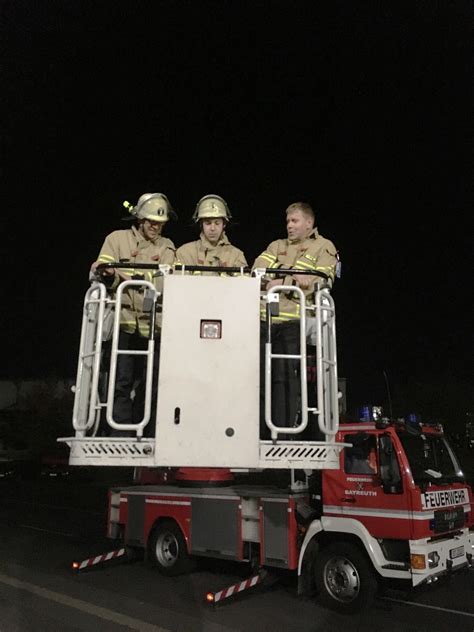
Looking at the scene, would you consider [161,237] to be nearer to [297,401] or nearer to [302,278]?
[302,278]

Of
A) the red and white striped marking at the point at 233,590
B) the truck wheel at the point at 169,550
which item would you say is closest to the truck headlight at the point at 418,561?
the red and white striped marking at the point at 233,590

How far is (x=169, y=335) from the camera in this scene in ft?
10.6

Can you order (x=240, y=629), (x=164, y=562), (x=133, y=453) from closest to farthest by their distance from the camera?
(x=133, y=453)
(x=240, y=629)
(x=164, y=562)

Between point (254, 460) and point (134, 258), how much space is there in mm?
1786

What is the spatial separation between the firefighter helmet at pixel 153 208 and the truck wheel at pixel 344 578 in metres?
4.43

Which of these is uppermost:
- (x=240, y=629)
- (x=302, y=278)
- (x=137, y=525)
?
(x=302, y=278)

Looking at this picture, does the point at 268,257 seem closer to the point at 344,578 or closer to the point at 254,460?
the point at 254,460

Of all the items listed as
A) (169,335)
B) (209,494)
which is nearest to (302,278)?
(169,335)

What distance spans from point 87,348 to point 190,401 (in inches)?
31.0

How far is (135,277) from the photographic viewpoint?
3.74 m

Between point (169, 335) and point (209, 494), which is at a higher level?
point (169, 335)

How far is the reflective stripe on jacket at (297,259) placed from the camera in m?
3.73

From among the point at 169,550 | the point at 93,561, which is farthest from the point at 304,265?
the point at 93,561

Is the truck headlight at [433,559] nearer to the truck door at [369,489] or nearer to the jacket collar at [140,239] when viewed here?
the truck door at [369,489]
